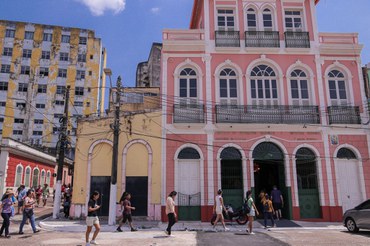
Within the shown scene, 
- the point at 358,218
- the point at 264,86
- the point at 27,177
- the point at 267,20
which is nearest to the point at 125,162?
the point at 264,86

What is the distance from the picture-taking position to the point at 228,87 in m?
17.3

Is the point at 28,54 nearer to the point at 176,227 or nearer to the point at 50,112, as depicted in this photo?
the point at 50,112

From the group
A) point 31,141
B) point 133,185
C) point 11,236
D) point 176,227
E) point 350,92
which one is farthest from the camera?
point 31,141

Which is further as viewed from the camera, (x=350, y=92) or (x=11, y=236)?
(x=350, y=92)

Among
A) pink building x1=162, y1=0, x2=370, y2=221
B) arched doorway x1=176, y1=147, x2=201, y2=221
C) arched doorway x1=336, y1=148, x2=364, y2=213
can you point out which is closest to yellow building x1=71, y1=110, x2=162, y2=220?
pink building x1=162, y1=0, x2=370, y2=221

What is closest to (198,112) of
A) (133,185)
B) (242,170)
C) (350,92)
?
(242,170)

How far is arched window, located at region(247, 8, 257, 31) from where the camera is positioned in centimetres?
1822

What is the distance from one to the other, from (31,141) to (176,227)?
135 ft

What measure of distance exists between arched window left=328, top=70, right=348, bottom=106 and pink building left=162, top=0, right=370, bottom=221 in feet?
0.18

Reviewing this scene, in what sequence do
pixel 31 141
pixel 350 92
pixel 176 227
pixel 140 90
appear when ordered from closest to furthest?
pixel 176 227, pixel 350 92, pixel 140 90, pixel 31 141

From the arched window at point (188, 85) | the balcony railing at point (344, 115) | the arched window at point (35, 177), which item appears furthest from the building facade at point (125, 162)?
the arched window at point (35, 177)

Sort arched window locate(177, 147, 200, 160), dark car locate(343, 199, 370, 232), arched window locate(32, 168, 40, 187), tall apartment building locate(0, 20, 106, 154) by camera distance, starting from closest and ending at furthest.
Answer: dark car locate(343, 199, 370, 232)
arched window locate(177, 147, 200, 160)
arched window locate(32, 168, 40, 187)
tall apartment building locate(0, 20, 106, 154)

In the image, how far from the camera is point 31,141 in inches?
1884

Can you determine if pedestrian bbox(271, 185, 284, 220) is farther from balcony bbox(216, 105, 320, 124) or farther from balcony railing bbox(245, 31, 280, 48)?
balcony railing bbox(245, 31, 280, 48)
